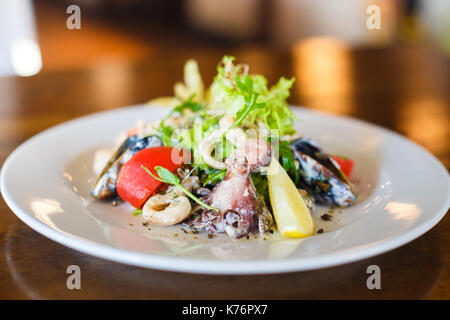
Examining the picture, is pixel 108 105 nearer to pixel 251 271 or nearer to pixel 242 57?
pixel 242 57

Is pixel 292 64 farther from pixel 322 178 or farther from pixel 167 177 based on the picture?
pixel 167 177

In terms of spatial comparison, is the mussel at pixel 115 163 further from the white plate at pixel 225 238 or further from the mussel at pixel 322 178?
the mussel at pixel 322 178

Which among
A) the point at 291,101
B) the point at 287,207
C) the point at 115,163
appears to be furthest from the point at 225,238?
the point at 291,101

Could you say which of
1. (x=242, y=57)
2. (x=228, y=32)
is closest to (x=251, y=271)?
(x=242, y=57)

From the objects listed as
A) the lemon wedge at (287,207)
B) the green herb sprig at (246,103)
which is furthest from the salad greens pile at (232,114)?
the lemon wedge at (287,207)

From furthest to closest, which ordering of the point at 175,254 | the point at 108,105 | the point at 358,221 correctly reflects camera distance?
the point at 108,105 → the point at 358,221 → the point at 175,254

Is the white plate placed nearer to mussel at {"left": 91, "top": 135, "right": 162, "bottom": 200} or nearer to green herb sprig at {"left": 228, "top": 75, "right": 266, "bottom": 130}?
mussel at {"left": 91, "top": 135, "right": 162, "bottom": 200}

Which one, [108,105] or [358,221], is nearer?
[358,221]

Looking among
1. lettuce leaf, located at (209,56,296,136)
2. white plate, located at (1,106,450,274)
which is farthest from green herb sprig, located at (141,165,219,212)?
lettuce leaf, located at (209,56,296,136)

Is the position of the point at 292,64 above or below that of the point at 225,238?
above
